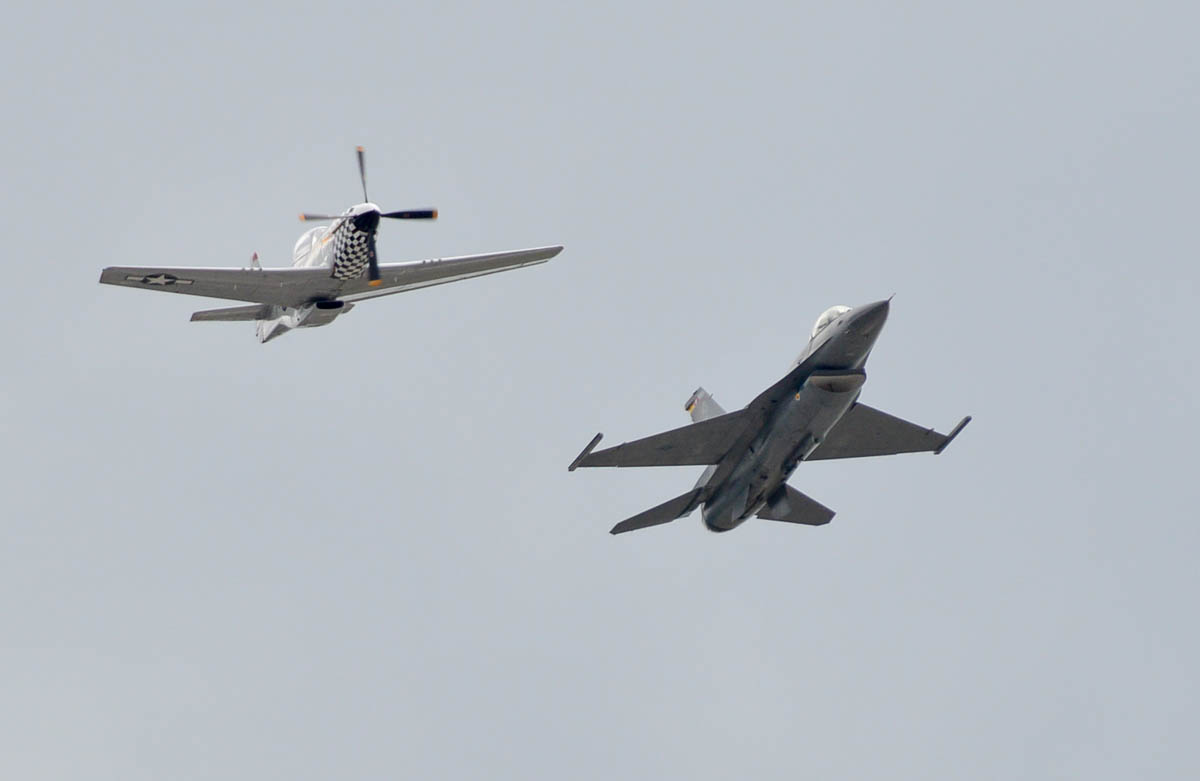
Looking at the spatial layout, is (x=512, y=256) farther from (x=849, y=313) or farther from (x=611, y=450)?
(x=849, y=313)

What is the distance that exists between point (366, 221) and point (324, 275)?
126 inches

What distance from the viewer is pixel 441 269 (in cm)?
6981

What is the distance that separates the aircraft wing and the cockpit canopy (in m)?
17.3

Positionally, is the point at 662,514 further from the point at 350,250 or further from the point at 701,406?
the point at 350,250

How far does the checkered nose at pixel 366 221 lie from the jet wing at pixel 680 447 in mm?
13167

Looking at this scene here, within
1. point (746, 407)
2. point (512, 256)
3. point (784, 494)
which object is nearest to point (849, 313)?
point (746, 407)

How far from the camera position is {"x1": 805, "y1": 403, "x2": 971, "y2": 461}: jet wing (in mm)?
63438

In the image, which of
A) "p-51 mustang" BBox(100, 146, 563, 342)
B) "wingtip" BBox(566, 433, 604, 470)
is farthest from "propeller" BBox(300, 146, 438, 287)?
"wingtip" BBox(566, 433, 604, 470)

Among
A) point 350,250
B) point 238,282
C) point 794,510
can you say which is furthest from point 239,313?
point 794,510

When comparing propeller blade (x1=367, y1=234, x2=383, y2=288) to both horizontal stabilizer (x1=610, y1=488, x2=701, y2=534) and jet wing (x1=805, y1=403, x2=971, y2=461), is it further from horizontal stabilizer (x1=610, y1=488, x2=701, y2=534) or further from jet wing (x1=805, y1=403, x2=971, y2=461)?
jet wing (x1=805, y1=403, x2=971, y2=461)

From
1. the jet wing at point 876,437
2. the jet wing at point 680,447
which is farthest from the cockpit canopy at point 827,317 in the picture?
the jet wing at point 876,437

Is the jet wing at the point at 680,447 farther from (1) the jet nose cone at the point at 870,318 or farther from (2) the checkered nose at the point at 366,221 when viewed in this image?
(2) the checkered nose at the point at 366,221

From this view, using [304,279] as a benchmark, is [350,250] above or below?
above

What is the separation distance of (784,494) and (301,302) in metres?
22.3
